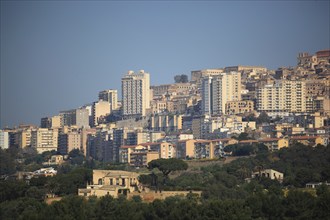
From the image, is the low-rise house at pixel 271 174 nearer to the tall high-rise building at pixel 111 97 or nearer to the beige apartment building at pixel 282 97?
the beige apartment building at pixel 282 97

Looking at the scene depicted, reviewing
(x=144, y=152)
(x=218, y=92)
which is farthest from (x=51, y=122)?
(x=144, y=152)

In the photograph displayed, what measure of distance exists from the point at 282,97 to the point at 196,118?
27.4 ft

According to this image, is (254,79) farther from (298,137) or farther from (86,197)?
(86,197)

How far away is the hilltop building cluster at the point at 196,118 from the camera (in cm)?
9681

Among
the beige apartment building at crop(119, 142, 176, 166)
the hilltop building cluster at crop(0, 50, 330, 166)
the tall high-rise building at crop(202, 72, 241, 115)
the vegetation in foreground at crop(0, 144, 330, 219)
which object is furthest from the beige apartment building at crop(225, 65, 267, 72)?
the vegetation in foreground at crop(0, 144, 330, 219)

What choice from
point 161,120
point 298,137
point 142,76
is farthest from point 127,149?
point 142,76

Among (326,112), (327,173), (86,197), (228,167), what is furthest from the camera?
(326,112)

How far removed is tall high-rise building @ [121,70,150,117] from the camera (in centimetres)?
12538

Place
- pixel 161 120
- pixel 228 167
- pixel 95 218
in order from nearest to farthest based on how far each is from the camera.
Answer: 1. pixel 95 218
2. pixel 228 167
3. pixel 161 120

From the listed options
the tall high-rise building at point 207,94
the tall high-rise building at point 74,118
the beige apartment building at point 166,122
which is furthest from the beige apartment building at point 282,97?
the tall high-rise building at point 74,118

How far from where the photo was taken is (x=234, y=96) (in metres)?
118

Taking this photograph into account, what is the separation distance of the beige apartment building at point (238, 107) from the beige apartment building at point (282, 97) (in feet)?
5.74

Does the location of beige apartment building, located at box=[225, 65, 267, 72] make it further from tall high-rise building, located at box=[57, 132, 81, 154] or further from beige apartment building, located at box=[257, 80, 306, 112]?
tall high-rise building, located at box=[57, 132, 81, 154]

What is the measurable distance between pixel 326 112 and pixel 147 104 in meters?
23.3
